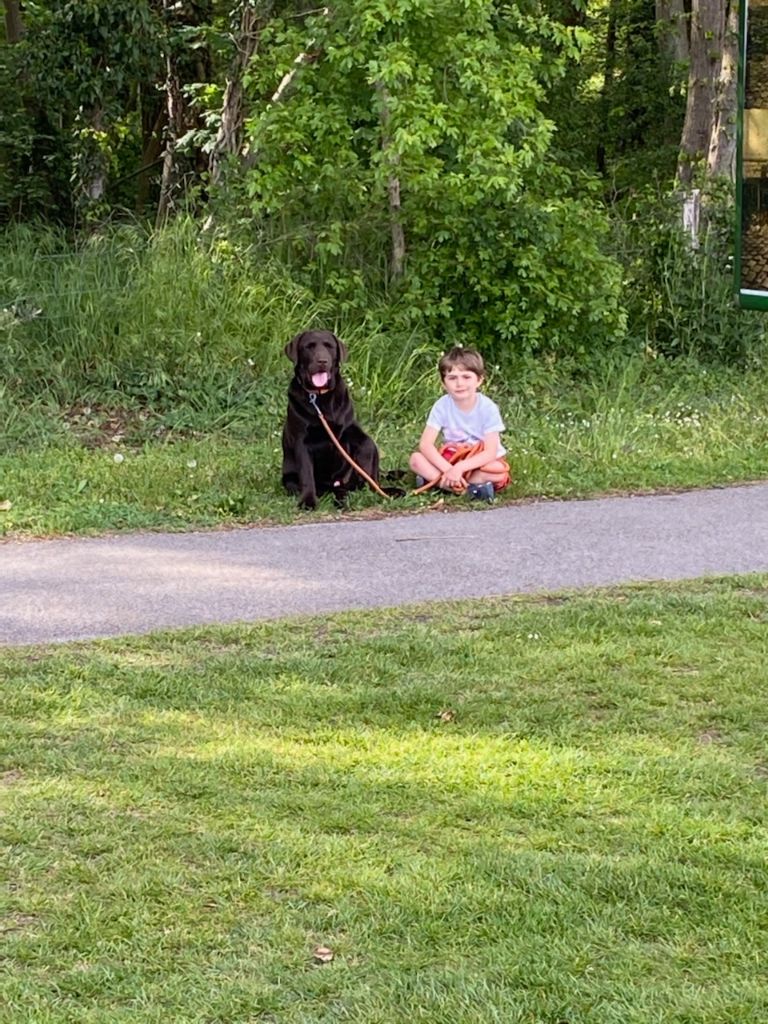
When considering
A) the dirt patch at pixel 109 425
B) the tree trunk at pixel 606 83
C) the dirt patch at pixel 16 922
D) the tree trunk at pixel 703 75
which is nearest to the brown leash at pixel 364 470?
the dirt patch at pixel 109 425

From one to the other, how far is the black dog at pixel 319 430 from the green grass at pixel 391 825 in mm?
2542

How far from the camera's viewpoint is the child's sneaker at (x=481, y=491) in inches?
317

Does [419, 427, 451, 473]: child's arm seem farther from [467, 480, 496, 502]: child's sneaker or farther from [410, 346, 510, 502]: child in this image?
[467, 480, 496, 502]: child's sneaker

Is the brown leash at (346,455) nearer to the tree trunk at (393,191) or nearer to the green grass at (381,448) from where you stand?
the green grass at (381,448)

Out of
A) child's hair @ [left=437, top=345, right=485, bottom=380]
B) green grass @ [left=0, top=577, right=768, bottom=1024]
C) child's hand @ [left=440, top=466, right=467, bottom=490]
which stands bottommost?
green grass @ [left=0, top=577, right=768, bottom=1024]

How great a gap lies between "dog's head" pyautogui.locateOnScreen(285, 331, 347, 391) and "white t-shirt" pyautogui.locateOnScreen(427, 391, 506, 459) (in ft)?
2.32

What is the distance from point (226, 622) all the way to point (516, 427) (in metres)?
4.94

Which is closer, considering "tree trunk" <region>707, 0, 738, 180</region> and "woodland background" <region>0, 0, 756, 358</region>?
"woodland background" <region>0, 0, 756, 358</region>

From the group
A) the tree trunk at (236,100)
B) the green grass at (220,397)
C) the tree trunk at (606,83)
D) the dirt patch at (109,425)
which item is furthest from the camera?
the tree trunk at (606,83)

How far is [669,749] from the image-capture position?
13.7 feet

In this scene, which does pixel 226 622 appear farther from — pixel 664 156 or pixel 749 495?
pixel 664 156

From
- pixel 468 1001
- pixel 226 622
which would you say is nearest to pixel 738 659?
pixel 226 622

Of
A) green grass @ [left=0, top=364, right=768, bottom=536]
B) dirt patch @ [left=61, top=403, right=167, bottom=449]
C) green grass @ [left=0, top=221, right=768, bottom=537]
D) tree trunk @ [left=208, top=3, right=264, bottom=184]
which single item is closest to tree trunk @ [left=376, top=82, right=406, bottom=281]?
green grass @ [left=0, top=221, right=768, bottom=537]

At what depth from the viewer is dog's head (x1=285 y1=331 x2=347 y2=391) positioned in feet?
25.3
